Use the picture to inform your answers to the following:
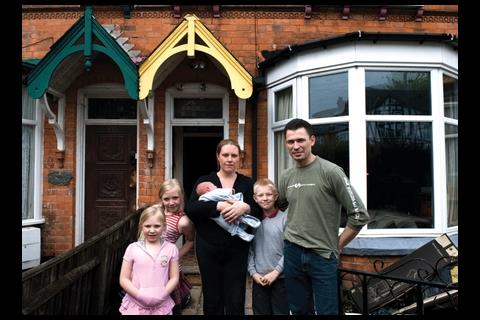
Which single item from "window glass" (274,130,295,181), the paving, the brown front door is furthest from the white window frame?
the brown front door

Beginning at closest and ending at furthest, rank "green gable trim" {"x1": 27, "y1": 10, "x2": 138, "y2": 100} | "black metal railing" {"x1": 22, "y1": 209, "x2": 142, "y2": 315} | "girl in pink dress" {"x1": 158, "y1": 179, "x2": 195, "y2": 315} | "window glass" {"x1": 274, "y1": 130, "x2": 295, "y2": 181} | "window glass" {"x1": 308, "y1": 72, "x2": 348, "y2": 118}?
"black metal railing" {"x1": 22, "y1": 209, "x2": 142, "y2": 315} → "girl in pink dress" {"x1": 158, "y1": 179, "x2": 195, "y2": 315} → "green gable trim" {"x1": 27, "y1": 10, "x2": 138, "y2": 100} → "window glass" {"x1": 308, "y1": 72, "x2": 348, "y2": 118} → "window glass" {"x1": 274, "y1": 130, "x2": 295, "y2": 181}

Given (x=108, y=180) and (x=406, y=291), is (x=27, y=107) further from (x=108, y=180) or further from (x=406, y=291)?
(x=406, y=291)

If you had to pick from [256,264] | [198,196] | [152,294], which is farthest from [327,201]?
[152,294]

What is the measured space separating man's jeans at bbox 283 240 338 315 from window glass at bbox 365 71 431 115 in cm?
283

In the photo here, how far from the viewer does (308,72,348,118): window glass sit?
16.0 ft

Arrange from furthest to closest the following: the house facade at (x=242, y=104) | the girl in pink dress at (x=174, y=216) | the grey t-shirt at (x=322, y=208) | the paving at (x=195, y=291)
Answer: the house facade at (x=242, y=104) → the paving at (x=195, y=291) → the girl in pink dress at (x=174, y=216) → the grey t-shirt at (x=322, y=208)

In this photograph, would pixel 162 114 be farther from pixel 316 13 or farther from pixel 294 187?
pixel 294 187

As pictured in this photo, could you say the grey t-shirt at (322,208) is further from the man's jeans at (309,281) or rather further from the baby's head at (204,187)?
the baby's head at (204,187)

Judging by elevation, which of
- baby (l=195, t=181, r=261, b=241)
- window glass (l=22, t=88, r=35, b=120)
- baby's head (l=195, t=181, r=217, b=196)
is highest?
window glass (l=22, t=88, r=35, b=120)

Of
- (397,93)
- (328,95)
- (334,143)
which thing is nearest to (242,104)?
(328,95)

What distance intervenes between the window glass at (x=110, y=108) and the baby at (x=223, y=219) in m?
3.81

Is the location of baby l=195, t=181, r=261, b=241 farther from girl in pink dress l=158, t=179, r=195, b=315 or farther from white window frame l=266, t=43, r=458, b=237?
white window frame l=266, t=43, r=458, b=237

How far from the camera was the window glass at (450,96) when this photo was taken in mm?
5109

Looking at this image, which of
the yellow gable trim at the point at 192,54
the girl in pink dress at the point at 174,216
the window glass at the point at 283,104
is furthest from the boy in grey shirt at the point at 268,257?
the window glass at the point at 283,104
